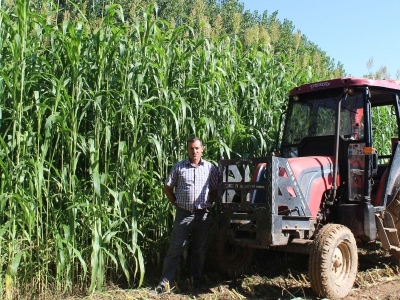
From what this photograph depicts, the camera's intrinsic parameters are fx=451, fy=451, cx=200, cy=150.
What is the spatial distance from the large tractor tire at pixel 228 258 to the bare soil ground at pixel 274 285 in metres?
0.10

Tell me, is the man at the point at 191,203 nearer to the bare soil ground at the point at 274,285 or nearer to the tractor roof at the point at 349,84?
the bare soil ground at the point at 274,285

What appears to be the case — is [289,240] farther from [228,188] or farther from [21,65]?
[21,65]

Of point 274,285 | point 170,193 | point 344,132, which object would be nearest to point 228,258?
point 274,285

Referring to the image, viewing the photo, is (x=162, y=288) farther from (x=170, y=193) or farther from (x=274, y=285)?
(x=274, y=285)

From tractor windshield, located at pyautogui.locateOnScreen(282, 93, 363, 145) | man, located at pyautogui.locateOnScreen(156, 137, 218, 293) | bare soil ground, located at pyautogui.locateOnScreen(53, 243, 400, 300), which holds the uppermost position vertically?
tractor windshield, located at pyautogui.locateOnScreen(282, 93, 363, 145)

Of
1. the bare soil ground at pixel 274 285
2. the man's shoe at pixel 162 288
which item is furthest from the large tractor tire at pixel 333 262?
the man's shoe at pixel 162 288

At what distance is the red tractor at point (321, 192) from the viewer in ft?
13.9

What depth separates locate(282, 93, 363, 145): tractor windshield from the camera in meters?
4.90

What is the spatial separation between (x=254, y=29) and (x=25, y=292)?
4971 millimetres

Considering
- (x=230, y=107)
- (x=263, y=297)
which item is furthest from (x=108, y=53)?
(x=263, y=297)

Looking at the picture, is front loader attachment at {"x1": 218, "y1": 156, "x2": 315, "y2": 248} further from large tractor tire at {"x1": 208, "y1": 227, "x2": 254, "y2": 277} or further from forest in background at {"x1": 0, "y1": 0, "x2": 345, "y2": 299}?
forest in background at {"x1": 0, "y1": 0, "x2": 345, "y2": 299}

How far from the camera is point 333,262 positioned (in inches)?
168

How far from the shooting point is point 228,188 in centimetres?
467

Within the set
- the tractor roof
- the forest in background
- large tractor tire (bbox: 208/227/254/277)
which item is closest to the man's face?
the forest in background
